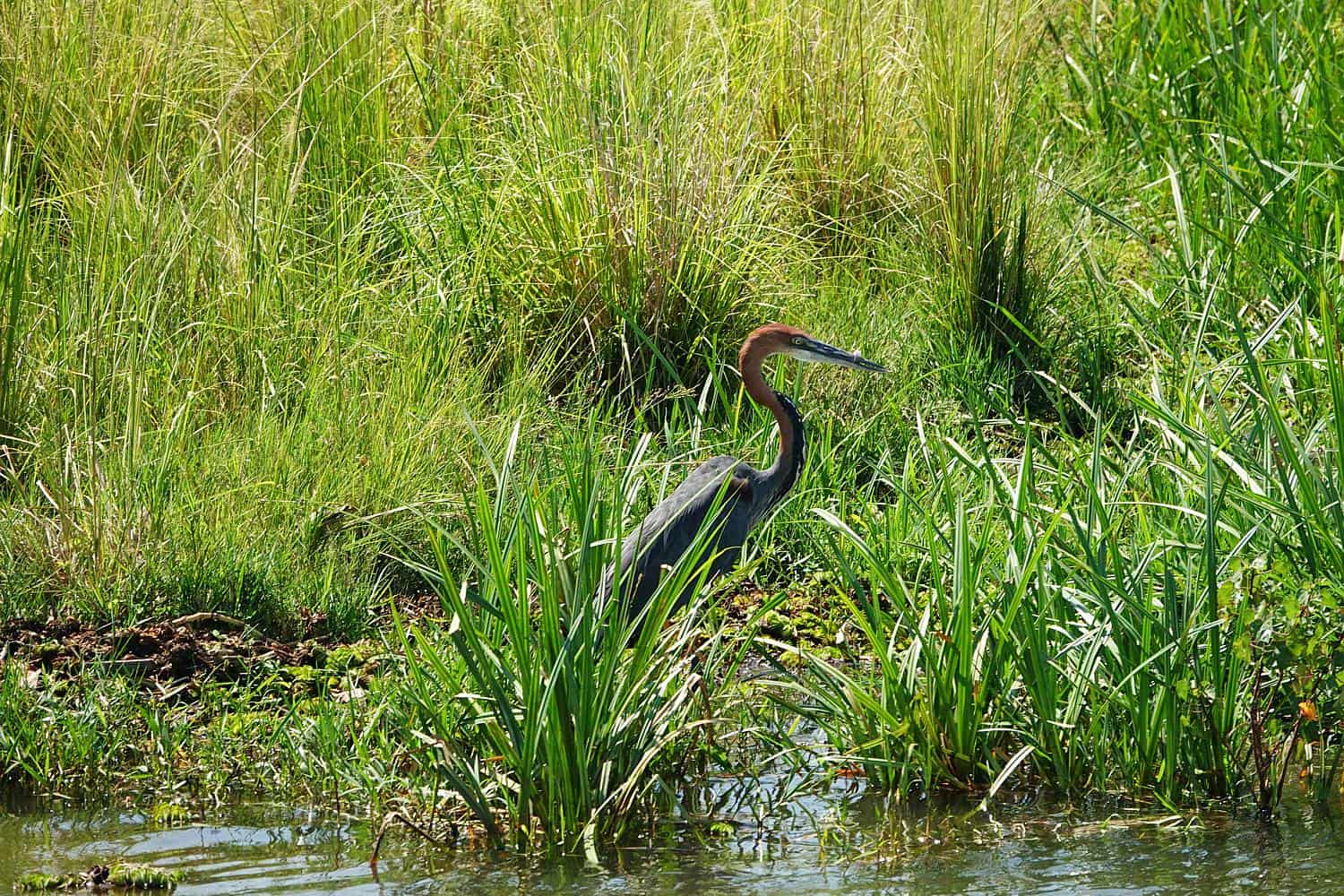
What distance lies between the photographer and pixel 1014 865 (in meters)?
3.32

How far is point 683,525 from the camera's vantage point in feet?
16.0

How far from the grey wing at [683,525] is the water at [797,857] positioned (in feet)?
3.72

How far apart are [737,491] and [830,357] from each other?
96 cm

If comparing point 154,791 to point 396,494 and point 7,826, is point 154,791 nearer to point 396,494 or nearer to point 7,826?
point 7,826

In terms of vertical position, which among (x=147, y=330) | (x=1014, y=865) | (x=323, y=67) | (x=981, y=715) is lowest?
(x=1014, y=865)

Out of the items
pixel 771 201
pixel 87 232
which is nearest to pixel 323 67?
pixel 87 232

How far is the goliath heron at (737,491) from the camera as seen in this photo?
470cm

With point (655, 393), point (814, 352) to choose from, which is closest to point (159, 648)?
point (655, 393)

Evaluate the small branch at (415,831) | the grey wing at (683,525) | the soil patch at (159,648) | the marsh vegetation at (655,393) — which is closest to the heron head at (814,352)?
the marsh vegetation at (655,393)

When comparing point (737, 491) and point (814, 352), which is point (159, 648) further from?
point (814, 352)

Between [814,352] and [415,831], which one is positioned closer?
[415,831]

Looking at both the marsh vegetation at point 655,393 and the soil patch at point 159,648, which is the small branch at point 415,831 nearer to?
the marsh vegetation at point 655,393

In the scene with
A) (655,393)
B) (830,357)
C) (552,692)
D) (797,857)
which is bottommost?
(797,857)

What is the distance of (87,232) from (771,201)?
258 cm
